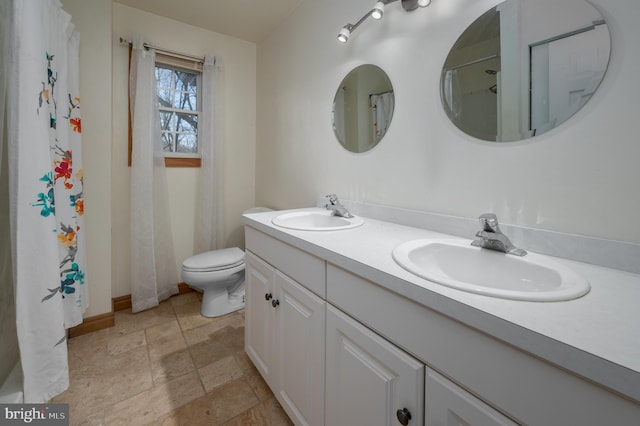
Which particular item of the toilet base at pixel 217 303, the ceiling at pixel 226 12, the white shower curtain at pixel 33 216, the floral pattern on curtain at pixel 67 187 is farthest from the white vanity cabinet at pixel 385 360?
the ceiling at pixel 226 12

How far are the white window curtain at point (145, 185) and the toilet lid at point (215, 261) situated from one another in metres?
0.44

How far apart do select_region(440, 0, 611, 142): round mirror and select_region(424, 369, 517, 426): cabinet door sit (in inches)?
32.2

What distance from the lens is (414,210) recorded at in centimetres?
121

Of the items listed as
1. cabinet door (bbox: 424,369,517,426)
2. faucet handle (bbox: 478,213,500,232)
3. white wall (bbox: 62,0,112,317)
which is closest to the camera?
cabinet door (bbox: 424,369,517,426)

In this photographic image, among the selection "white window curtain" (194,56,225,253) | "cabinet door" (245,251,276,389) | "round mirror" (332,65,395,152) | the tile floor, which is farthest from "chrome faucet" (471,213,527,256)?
"white window curtain" (194,56,225,253)

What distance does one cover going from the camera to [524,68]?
889 mm

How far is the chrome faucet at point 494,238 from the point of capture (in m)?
0.82

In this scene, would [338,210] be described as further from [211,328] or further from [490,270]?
[211,328]

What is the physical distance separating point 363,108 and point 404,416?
1.36m

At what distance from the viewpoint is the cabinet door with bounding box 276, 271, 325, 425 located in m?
0.93

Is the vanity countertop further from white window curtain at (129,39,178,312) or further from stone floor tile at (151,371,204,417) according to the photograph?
white window curtain at (129,39,178,312)

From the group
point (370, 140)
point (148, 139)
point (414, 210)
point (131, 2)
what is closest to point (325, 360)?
point (414, 210)

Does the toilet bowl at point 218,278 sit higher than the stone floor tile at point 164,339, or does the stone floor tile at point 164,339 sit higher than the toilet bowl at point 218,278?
the toilet bowl at point 218,278

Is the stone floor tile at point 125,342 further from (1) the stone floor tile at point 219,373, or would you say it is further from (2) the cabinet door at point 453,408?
(2) the cabinet door at point 453,408
